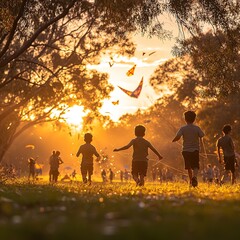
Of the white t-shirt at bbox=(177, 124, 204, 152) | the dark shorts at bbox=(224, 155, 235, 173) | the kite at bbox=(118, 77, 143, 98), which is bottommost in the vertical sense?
the dark shorts at bbox=(224, 155, 235, 173)

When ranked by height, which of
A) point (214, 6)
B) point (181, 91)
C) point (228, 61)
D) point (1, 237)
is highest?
point (181, 91)

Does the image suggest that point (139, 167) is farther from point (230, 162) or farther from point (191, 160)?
point (230, 162)

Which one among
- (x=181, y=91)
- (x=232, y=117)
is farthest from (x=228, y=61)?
(x=181, y=91)

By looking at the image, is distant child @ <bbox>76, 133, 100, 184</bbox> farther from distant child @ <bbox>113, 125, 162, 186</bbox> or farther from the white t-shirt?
the white t-shirt

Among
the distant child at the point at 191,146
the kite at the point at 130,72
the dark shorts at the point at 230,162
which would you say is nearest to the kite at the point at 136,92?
the kite at the point at 130,72

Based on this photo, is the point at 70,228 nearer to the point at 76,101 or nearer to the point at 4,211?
the point at 4,211

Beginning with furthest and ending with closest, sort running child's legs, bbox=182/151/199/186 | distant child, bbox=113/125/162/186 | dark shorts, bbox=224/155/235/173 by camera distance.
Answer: dark shorts, bbox=224/155/235/173, distant child, bbox=113/125/162/186, running child's legs, bbox=182/151/199/186

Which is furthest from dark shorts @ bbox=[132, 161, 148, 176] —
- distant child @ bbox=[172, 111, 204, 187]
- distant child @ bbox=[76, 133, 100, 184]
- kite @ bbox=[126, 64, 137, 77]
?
kite @ bbox=[126, 64, 137, 77]

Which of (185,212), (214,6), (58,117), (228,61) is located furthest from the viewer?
(58,117)

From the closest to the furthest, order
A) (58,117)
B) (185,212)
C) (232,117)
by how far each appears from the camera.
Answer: (185,212)
(58,117)
(232,117)

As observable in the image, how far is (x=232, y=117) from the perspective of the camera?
4619 centimetres

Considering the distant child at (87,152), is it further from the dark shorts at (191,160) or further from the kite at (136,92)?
the kite at (136,92)

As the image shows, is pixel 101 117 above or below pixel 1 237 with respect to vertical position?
above

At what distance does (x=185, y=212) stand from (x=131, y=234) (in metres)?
2.07
